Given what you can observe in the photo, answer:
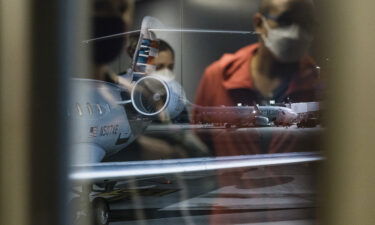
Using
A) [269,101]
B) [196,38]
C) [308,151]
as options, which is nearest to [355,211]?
[308,151]

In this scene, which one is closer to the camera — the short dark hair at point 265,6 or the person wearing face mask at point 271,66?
the person wearing face mask at point 271,66

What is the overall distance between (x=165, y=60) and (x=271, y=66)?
0.38 metres

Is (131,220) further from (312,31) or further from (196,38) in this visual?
(312,31)

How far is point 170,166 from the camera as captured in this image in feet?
4.58

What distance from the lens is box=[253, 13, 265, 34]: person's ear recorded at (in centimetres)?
120

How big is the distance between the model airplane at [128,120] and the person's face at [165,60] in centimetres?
2

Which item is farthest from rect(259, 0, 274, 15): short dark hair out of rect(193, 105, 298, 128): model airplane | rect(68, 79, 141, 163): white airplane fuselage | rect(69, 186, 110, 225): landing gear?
rect(69, 186, 110, 225): landing gear

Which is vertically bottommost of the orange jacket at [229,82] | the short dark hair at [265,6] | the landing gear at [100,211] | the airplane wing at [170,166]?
the landing gear at [100,211]

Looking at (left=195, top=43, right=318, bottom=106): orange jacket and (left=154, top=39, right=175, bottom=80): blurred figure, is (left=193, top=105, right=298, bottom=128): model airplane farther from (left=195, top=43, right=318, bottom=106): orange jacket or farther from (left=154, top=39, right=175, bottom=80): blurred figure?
(left=154, top=39, right=175, bottom=80): blurred figure

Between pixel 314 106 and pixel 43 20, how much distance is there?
587 millimetres

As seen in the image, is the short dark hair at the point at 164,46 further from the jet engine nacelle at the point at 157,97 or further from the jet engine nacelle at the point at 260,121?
the jet engine nacelle at the point at 260,121

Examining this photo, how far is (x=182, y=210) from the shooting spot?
56.5 inches

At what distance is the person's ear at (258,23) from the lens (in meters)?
1.20

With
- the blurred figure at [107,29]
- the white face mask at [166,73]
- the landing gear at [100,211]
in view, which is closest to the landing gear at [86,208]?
the landing gear at [100,211]
